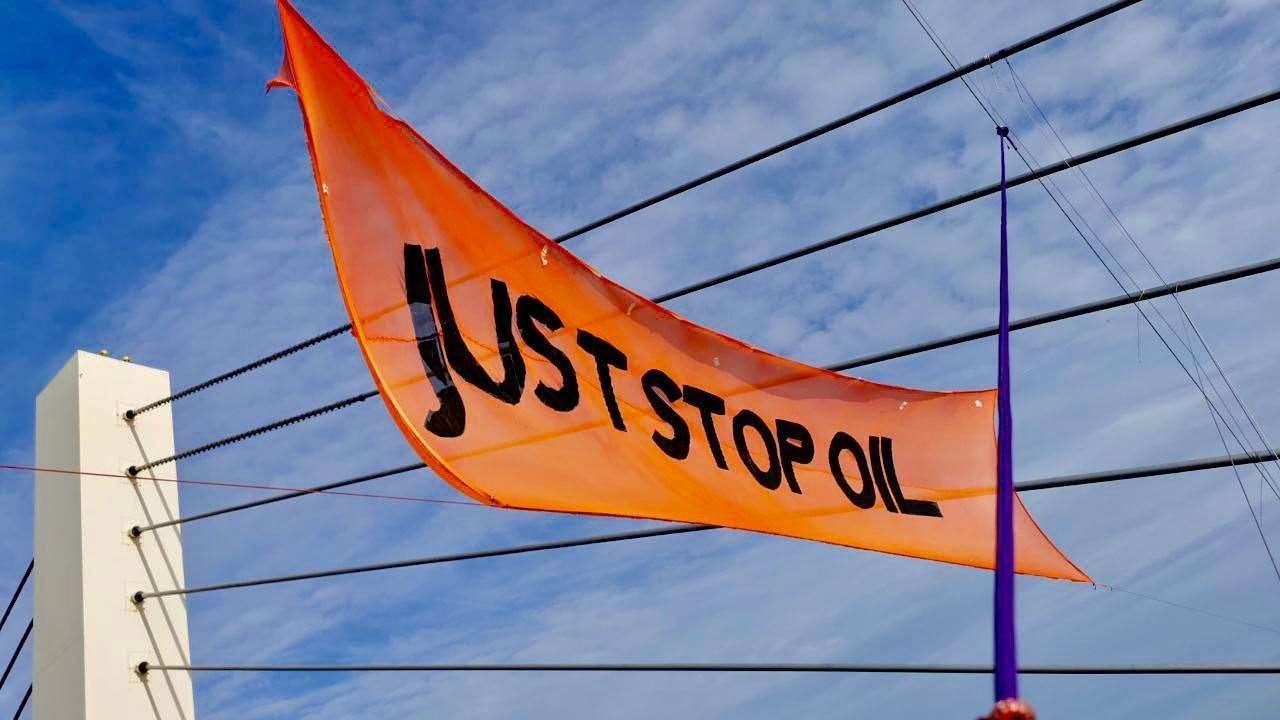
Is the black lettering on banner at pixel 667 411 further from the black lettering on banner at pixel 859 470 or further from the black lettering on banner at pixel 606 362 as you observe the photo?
the black lettering on banner at pixel 859 470

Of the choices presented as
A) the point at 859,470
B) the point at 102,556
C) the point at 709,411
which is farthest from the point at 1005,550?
the point at 102,556

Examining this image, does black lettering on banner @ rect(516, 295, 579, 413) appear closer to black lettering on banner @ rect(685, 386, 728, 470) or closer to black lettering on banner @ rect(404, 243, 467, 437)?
black lettering on banner @ rect(404, 243, 467, 437)

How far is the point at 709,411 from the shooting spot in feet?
12.8

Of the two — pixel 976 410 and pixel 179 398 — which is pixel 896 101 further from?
pixel 179 398

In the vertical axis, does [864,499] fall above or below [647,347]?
below

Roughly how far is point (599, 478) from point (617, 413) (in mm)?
243

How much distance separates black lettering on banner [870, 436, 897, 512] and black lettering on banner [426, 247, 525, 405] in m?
1.49

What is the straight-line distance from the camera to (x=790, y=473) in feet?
13.2

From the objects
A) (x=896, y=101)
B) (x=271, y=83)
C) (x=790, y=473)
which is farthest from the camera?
(x=896, y=101)

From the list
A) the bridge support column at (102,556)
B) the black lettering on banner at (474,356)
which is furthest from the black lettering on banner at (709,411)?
the bridge support column at (102,556)

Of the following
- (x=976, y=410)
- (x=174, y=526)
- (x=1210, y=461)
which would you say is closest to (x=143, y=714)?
(x=174, y=526)

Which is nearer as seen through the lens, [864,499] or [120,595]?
[864,499]

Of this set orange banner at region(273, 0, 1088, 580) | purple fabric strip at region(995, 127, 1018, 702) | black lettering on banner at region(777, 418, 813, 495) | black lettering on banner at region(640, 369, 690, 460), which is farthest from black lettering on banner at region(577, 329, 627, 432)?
purple fabric strip at region(995, 127, 1018, 702)

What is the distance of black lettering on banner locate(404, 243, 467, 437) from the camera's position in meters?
3.15
